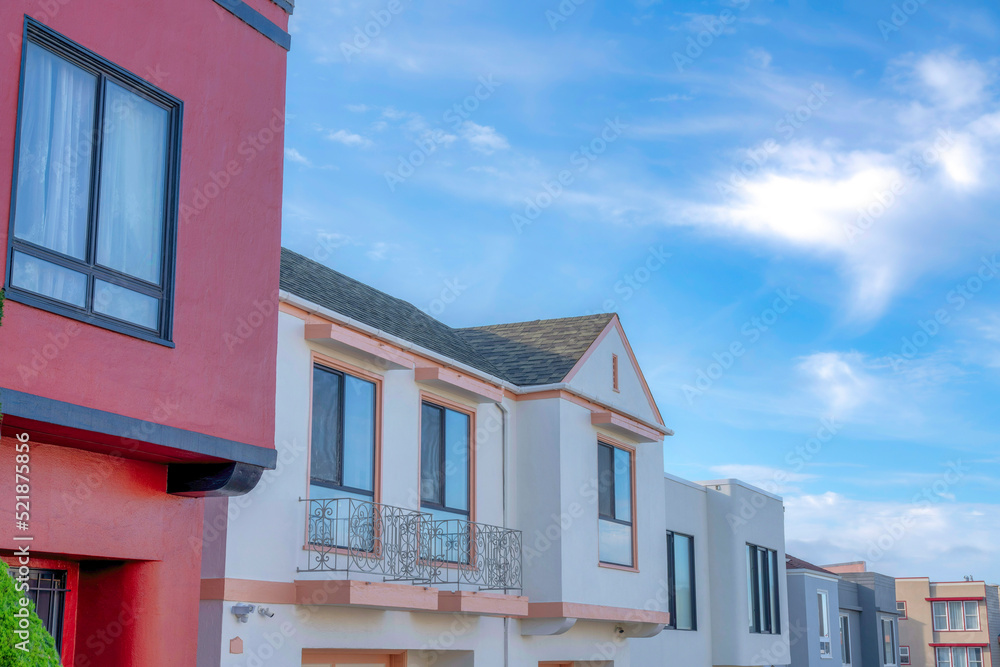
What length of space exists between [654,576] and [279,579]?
29.8 feet

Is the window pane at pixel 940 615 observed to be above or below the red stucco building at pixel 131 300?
below

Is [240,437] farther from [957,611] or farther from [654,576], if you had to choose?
[957,611]

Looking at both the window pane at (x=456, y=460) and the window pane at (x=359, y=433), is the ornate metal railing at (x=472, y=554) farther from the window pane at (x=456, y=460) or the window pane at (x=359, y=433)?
the window pane at (x=359, y=433)

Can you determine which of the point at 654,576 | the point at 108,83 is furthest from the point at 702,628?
the point at 108,83

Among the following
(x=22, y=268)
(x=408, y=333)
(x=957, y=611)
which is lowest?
(x=957, y=611)

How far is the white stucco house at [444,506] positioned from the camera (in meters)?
11.6

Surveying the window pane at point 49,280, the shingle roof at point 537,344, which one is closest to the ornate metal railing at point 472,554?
the shingle roof at point 537,344

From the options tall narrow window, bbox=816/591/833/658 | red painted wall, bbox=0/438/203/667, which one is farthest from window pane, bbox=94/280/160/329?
tall narrow window, bbox=816/591/833/658

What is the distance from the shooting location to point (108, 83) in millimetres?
8359

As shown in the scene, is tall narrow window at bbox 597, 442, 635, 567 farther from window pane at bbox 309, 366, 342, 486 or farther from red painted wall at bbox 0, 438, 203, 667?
red painted wall at bbox 0, 438, 203, 667

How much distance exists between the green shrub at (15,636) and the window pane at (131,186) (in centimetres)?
312

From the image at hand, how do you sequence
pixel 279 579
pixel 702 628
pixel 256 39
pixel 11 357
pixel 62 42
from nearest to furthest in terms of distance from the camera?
pixel 11 357, pixel 62 42, pixel 256 39, pixel 279 579, pixel 702 628

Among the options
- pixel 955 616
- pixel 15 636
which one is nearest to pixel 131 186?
pixel 15 636

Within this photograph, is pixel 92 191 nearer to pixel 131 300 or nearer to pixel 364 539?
pixel 131 300
